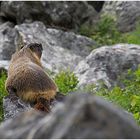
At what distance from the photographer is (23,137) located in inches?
129

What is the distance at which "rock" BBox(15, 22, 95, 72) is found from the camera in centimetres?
1430

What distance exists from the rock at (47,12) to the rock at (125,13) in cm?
132

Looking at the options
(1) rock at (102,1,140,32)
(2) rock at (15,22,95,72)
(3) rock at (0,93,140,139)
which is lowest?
(2) rock at (15,22,95,72)

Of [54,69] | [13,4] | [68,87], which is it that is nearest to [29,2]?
[13,4]

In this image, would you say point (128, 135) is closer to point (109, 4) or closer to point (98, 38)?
Result: point (98, 38)

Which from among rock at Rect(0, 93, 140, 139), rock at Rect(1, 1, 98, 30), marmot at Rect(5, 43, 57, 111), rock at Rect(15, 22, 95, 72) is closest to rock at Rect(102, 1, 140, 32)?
rock at Rect(1, 1, 98, 30)

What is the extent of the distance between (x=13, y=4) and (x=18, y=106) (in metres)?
9.76

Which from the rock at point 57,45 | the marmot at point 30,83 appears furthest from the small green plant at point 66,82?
the rock at point 57,45

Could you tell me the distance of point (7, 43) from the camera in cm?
1512

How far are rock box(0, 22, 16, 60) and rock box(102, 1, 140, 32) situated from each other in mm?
4433

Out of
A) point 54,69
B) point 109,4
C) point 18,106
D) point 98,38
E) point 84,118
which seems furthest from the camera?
point 109,4

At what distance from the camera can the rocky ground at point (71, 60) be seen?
3.03 meters

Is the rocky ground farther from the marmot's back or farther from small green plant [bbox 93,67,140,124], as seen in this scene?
small green plant [bbox 93,67,140,124]

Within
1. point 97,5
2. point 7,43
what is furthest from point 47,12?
point 97,5
